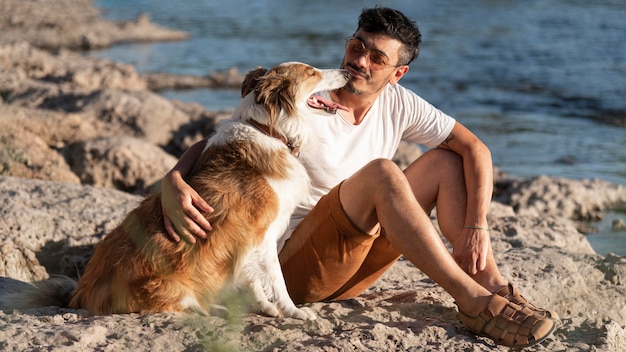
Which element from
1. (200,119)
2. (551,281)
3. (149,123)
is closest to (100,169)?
(149,123)

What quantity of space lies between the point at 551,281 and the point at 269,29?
16318 mm

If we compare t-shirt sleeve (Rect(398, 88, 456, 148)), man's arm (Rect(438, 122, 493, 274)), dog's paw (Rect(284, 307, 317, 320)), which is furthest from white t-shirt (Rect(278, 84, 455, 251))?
dog's paw (Rect(284, 307, 317, 320))

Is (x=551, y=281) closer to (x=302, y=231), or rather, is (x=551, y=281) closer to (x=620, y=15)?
(x=302, y=231)

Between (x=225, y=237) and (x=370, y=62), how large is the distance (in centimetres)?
122

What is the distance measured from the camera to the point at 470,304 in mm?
3418

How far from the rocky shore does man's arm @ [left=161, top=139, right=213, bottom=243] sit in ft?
1.19

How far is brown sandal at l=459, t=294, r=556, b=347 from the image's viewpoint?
10.9ft

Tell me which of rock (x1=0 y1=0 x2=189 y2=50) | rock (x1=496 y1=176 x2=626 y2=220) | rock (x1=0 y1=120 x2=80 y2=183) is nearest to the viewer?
rock (x1=0 y1=120 x2=80 y2=183)

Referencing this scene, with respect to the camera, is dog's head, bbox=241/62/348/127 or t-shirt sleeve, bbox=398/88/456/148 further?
t-shirt sleeve, bbox=398/88/456/148

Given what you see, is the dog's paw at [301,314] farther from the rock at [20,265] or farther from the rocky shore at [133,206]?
the rock at [20,265]

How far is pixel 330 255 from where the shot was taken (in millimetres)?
3738

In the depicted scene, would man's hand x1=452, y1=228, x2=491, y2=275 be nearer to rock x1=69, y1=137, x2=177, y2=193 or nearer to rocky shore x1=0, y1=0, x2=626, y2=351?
rocky shore x1=0, y1=0, x2=626, y2=351

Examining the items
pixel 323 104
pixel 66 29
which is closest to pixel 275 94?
pixel 323 104

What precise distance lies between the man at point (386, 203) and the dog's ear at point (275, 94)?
0.22 meters
